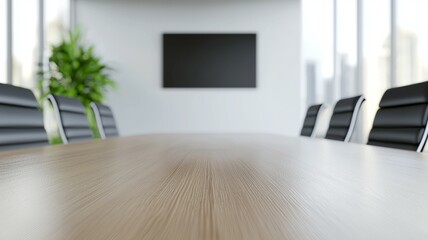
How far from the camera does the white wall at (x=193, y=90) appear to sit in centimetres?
652

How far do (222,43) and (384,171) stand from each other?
6.14m

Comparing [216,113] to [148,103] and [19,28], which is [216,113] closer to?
[148,103]

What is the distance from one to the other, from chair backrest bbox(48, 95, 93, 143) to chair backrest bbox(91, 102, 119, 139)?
0.67 ft

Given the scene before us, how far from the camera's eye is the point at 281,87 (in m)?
6.55

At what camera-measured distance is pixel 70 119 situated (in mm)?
2156

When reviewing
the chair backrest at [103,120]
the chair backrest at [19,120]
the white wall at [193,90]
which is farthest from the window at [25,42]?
the chair backrest at [19,120]

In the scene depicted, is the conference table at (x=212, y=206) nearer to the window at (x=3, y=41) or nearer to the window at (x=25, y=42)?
the window at (x=3, y=41)

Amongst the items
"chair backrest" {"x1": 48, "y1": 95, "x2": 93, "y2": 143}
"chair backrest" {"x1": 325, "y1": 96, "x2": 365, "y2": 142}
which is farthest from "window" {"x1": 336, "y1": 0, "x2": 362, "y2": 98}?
"chair backrest" {"x1": 48, "y1": 95, "x2": 93, "y2": 143}

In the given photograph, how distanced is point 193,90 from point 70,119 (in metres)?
4.40

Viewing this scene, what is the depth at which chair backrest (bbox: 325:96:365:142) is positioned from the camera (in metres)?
2.19

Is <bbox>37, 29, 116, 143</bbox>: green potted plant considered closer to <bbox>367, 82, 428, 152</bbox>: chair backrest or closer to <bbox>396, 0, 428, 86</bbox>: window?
<bbox>396, 0, 428, 86</bbox>: window

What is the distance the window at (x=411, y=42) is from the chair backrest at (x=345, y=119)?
1.93m

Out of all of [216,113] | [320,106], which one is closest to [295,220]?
[320,106]

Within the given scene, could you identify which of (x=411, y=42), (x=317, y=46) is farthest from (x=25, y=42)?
(x=411, y=42)
